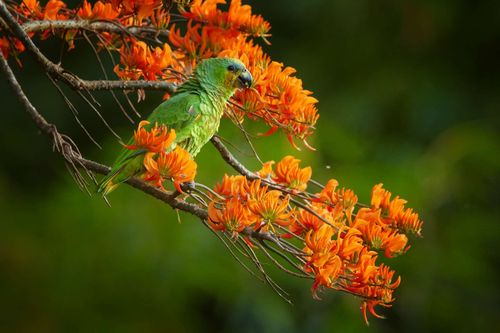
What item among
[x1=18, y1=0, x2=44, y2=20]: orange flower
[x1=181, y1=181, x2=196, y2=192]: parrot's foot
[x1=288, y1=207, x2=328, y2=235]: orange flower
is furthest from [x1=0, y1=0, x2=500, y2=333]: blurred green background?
[x1=288, y1=207, x2=328, y2=235]: orange flower

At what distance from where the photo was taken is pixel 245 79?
2.33 m

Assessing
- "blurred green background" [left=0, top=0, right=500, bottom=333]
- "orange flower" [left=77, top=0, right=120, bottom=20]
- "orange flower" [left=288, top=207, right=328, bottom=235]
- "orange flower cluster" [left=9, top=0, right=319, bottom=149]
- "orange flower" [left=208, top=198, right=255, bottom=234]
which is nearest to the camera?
"orange flower" [left=208, top=198, right=255, bottom=234]

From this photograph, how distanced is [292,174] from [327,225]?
268 mm

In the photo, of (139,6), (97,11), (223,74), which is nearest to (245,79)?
(223,74)

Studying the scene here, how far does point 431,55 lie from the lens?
8805 millimetres

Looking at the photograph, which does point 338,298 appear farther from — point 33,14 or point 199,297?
point 33,14

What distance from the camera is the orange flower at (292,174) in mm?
2172

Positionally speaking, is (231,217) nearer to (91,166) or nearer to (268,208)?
(268,208)

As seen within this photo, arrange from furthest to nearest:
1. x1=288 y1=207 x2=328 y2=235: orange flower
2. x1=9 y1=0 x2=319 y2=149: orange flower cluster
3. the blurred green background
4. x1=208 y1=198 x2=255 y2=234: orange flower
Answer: the blurred green background < x1=9 y1=0 x2=319 y2=149: orange flower cluster < x1=288 y1=207 x2=328 y2=235: orange flower < x1=208 y1=198 x2=255 y2=234: orange flower

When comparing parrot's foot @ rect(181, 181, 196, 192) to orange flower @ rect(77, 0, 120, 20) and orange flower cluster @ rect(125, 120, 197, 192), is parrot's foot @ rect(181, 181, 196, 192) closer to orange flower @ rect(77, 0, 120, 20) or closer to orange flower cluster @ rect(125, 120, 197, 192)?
orange flower cluster @ rect(125, 120, 197, 192)

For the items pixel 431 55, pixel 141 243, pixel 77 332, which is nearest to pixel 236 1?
pixel 141 243

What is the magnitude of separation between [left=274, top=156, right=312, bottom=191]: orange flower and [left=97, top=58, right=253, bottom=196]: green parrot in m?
0.31

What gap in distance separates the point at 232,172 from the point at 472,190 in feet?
7.20

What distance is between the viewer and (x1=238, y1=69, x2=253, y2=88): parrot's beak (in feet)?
7.57
